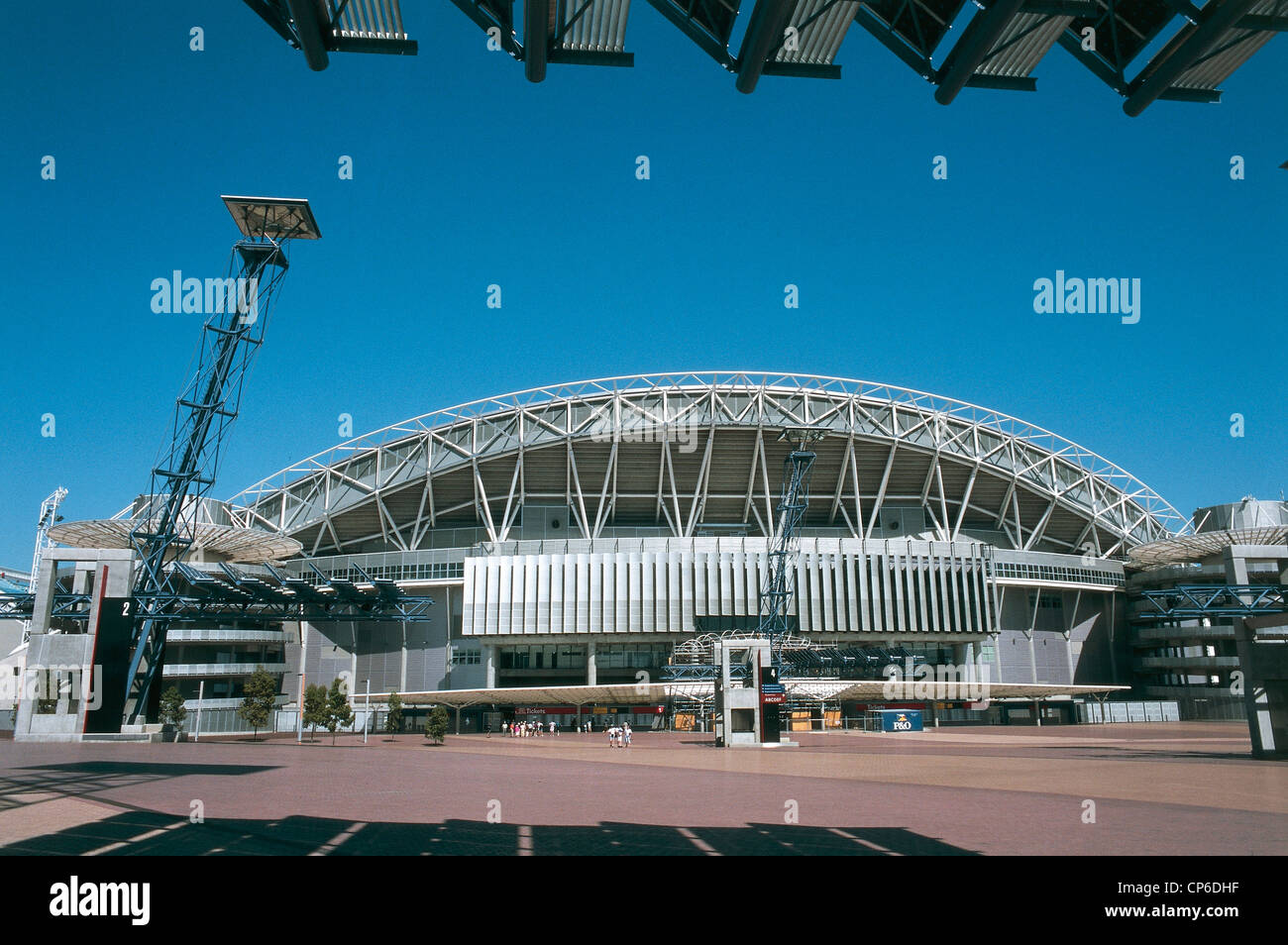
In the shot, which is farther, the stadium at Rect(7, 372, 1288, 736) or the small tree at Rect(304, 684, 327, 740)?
the stadium at Rect(7, 372, 1288, 736)

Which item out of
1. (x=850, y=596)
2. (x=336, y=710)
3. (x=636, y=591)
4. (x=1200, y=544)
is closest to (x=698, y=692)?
(x=636, y=591)

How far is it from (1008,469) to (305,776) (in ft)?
239

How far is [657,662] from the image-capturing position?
3014 inches

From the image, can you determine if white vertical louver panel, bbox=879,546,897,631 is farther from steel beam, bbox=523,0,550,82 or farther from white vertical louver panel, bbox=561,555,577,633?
steel beam, bbox=523,0,550,82

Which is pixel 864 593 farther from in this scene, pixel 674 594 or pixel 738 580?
pixel 674 594

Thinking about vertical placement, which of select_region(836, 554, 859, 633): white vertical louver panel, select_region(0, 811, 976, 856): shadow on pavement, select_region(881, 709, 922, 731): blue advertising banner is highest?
select_region(836, 554, 859, 633): white vertical louver panel

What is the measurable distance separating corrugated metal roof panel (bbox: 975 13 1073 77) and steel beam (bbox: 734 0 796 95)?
5.20ft

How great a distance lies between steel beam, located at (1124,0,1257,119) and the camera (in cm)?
548

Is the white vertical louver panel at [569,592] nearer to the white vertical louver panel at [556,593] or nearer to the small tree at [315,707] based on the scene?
the white vertical louver panel at [556,593]

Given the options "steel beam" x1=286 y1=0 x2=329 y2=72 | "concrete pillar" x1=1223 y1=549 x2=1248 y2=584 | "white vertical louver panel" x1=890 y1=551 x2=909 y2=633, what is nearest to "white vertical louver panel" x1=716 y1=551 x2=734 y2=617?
"white vertical louver panel" x1=890 y1=551 x2=909 y2=633

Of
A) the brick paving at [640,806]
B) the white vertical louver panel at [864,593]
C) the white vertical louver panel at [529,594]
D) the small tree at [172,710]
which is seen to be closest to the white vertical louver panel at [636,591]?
the white vertical louver panel at [529,594]

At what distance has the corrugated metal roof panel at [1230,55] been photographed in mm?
6254
